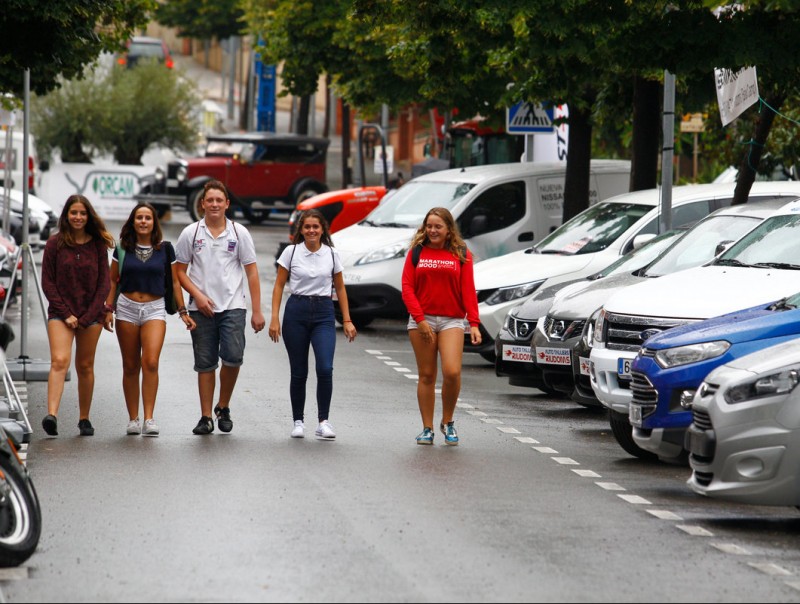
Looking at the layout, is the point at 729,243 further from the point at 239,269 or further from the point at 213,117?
the point at 213,117

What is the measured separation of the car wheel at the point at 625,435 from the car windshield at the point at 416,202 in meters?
10.0

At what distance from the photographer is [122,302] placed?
12.5m

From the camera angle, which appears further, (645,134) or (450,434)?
(645,134)

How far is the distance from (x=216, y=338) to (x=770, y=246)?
407 centimetres

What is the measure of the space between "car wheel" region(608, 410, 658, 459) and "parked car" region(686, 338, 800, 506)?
2.66 m

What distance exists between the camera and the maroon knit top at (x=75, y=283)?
1230 centimetres

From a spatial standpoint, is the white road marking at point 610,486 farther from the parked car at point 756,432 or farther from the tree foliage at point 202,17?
the tree foliage at point 202,17

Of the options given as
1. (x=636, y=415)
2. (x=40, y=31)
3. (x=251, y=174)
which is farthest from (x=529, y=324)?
(x=251, y=174)

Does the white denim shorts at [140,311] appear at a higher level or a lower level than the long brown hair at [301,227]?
lower

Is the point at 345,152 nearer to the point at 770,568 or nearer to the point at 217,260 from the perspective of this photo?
the point at 217,260

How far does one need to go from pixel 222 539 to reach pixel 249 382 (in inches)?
299

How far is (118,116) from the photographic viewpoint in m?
54.6

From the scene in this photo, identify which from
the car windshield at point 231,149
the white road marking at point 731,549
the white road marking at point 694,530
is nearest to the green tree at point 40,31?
the white road marking at point 694,530

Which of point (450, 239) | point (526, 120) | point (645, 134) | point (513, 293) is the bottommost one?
point (513, 293)
